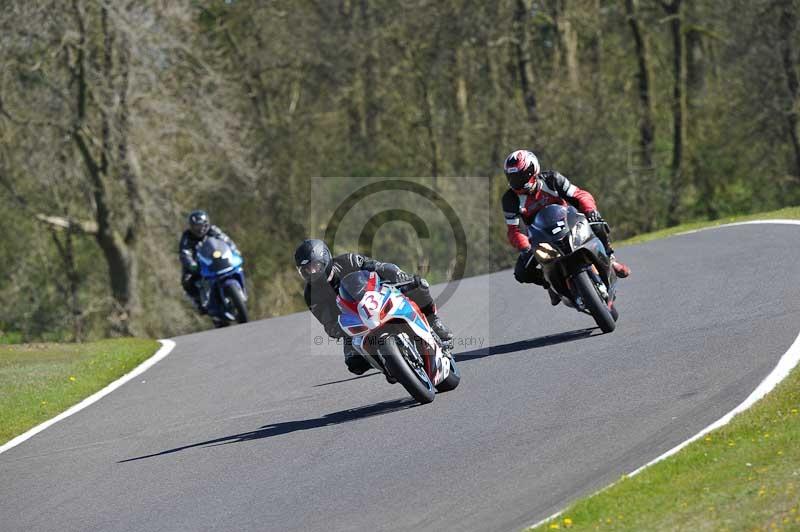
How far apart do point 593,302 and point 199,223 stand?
9.31 m

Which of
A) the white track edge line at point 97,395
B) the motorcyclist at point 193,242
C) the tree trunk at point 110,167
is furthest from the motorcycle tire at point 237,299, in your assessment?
the tree trunk at point 110,167

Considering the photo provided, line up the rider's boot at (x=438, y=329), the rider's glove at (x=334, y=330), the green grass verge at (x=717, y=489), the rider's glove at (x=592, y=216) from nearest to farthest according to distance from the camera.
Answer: the green grass verge at (x=717, y=489) < the rider's glove at (x=334, y=330) < the rider's boot at (x=438, y=329) < the rider's glove at (x=592, y=216)

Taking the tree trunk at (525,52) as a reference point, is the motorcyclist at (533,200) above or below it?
below

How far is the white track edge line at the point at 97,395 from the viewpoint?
12.2 metres

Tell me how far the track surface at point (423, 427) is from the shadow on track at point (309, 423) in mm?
33

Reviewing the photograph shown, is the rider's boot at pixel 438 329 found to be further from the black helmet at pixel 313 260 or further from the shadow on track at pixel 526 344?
the shadow on track at pixel 526 344

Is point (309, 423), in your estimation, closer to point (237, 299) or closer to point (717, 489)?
point (717, 489)

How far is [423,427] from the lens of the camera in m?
9.98

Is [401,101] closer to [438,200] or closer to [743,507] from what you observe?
[438,200]

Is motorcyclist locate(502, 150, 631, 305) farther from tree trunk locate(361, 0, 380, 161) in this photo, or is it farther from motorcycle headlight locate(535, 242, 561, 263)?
tree trunk locate(361, 0, 380, 161)

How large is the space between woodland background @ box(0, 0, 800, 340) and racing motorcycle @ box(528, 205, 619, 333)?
2078cm

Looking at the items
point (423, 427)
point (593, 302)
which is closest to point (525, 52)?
point (593, 302)

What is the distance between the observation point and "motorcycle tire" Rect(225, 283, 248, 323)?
20.4 m

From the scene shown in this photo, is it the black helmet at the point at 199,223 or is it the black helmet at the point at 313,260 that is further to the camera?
the black helmet at the point at 199,223
